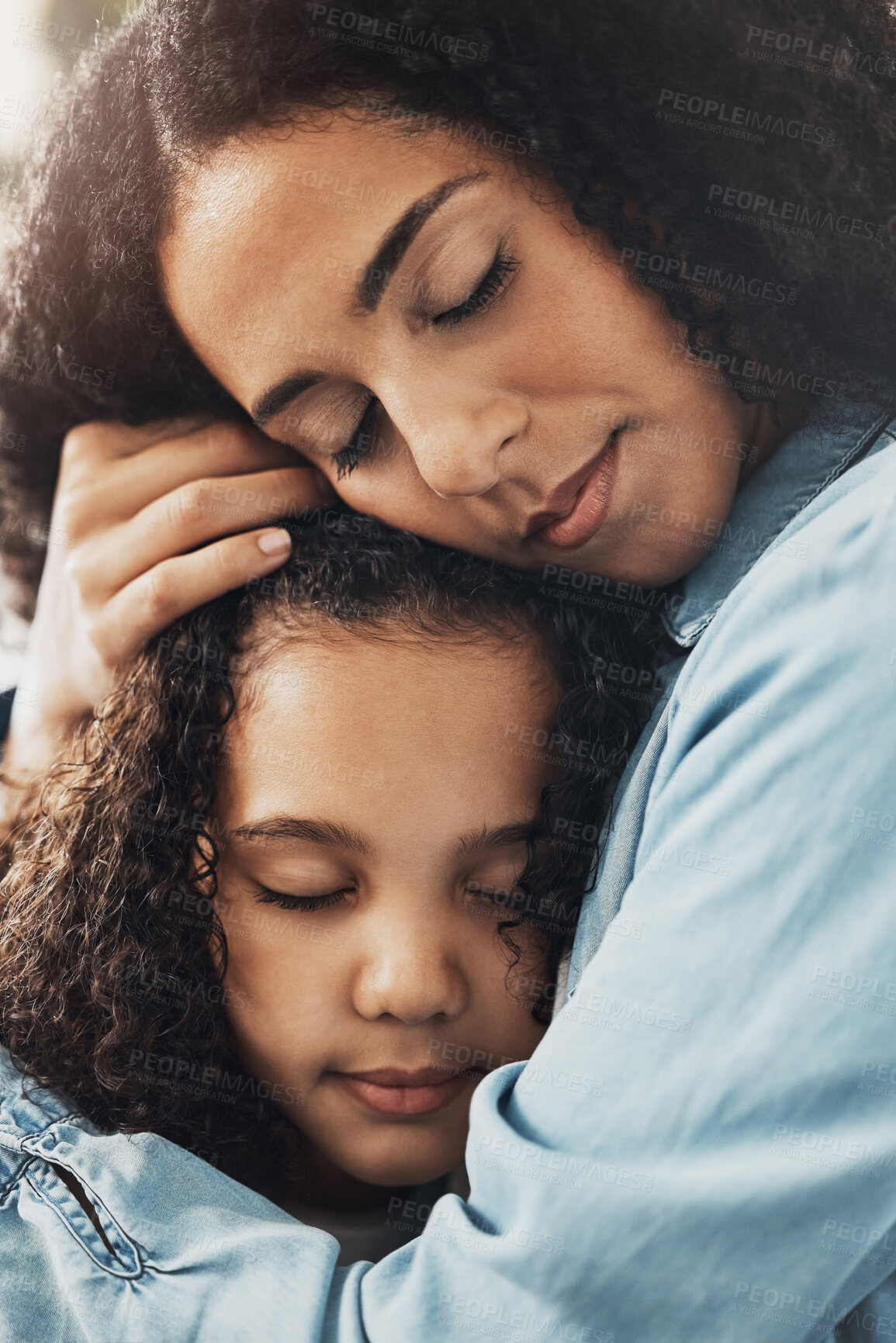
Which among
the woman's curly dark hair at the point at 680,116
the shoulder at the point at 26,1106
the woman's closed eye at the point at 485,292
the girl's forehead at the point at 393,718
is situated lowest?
the shoulder at the point at 26,1106

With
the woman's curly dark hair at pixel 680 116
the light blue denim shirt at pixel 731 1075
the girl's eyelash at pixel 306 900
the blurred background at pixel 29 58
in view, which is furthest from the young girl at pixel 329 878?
the blurred background at pixel 29 58

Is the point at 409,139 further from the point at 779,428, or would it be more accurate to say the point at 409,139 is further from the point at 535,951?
the point at 535,951

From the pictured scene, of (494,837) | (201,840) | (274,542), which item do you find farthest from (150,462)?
(494,837)

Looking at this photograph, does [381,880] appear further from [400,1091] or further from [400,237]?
[400,237]

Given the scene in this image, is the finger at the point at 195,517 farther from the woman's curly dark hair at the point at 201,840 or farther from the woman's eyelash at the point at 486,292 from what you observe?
the woman's eyelash at the point at 486,292

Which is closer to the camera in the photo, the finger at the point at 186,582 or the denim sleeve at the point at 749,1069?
the denim sleeve at the point at 749,1069

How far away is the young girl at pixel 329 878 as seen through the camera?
0.73m

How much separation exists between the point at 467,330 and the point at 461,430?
2.2 inches

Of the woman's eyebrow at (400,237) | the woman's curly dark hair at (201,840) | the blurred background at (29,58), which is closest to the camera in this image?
the woman's eyebrow at (400,237)

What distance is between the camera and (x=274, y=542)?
0.81 meters

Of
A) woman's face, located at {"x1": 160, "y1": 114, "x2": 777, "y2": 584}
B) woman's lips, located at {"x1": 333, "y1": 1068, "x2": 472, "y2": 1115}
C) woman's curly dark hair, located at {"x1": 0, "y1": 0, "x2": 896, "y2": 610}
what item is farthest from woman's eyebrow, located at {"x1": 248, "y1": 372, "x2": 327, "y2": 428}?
woman's lips, located at {"x1": 333, "y1": 1068, "x2": 472, "y2": 1115}

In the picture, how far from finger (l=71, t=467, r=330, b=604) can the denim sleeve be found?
1.24ft

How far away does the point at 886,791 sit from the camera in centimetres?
55

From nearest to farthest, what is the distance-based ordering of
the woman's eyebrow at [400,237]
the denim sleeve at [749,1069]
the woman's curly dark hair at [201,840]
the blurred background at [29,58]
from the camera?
the denim sleeve at [749,1069]
the woman's eyebrow at [400,237]
the woman's curly dark hair at [201,840]
the blurred background at [29,58]
